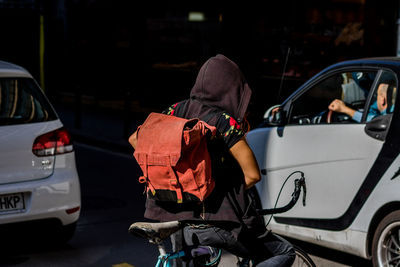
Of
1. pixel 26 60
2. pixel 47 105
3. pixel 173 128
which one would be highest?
pixel 173 128

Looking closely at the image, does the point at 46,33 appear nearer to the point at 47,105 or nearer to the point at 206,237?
the point at 47,105

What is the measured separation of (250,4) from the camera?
13875 millimetres

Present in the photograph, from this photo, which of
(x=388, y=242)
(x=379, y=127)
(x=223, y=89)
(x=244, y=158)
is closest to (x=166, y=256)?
(x=244, y=158)

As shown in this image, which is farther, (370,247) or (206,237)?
(370,247)

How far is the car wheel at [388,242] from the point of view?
493cm

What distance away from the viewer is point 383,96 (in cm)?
544

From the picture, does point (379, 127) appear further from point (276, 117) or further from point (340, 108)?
point (276, 117)

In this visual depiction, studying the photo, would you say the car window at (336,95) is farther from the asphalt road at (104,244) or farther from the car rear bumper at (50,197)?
the car rear bumper at (50,197)

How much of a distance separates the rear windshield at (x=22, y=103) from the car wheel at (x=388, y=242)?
110 inches

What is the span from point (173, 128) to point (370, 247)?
2.52m

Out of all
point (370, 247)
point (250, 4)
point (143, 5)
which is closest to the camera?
point (370, 247)

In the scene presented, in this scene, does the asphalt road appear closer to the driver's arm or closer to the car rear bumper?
the car rear bumper

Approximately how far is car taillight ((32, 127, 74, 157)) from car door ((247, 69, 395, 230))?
1.56 metres

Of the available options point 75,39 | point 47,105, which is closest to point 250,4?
point 75,39
